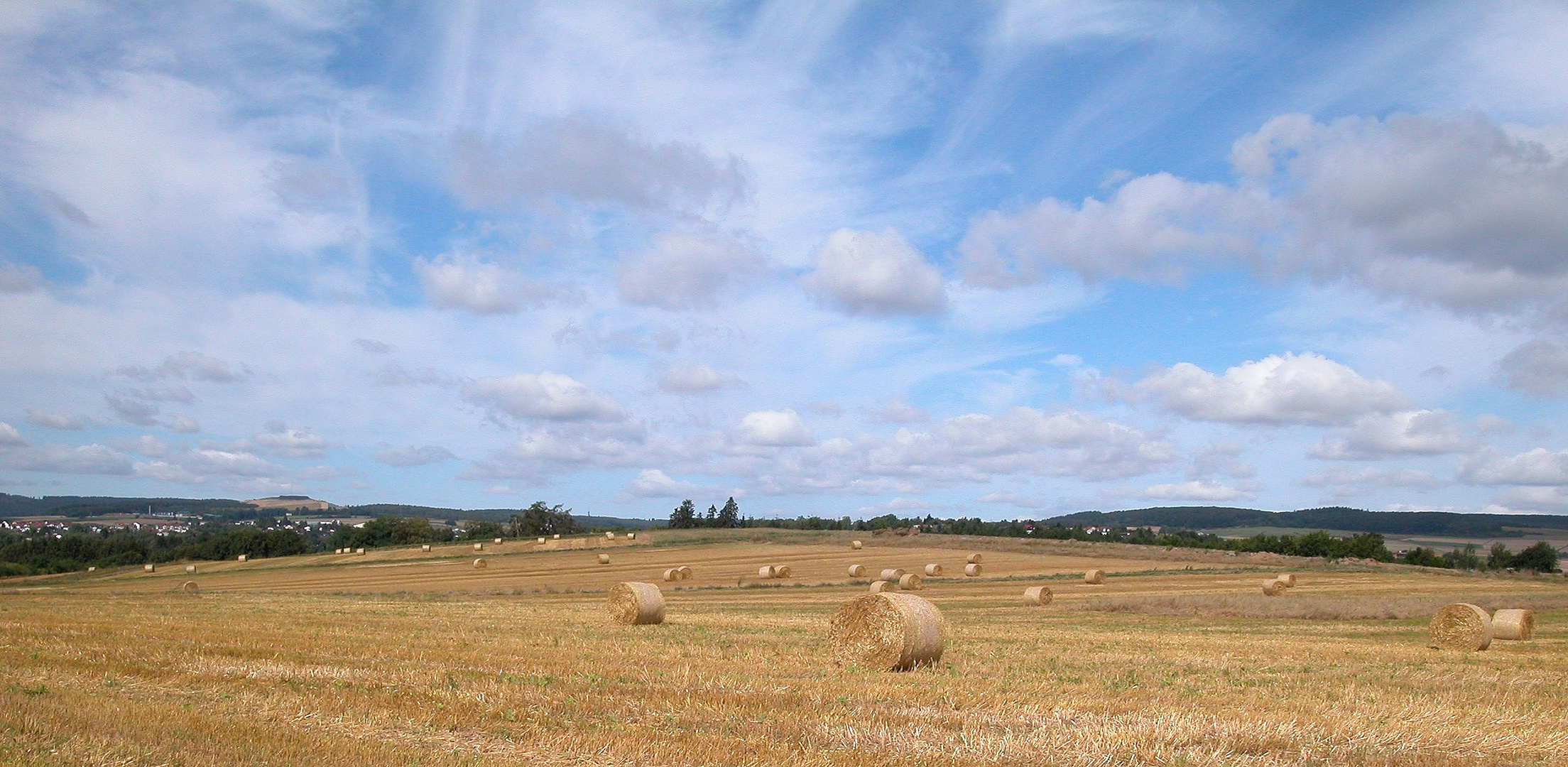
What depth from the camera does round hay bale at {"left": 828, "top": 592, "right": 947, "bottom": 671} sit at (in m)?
14.2

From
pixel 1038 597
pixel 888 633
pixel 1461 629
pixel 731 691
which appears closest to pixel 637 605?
pixel 888 633

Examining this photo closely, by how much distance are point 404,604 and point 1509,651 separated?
86.0 ft

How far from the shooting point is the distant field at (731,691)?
291 inches

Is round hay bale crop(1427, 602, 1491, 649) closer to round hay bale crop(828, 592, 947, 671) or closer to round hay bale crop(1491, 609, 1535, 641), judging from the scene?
round hay bale crop(1491, 609, 1535, 641)

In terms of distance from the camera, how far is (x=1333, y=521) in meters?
168

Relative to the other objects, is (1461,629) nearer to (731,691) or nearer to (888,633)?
(888,633)

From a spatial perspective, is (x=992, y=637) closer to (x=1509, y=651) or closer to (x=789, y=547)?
(x=1509, y=651)

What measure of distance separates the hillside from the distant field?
Answer: 136050 mm

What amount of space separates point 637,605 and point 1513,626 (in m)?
19.0

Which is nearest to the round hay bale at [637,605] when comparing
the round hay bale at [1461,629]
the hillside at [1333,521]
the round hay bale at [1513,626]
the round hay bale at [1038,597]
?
the round hay bale at [1038,597]

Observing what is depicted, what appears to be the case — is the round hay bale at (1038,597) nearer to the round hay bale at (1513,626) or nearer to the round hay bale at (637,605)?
the round hay bale at (1513,626)

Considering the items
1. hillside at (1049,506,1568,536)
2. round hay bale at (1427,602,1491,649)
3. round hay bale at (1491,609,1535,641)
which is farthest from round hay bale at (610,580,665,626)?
hillside at (1049,506,1568,536)

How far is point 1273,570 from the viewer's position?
52469 mm

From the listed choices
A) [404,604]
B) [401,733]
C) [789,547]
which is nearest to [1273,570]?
[789,547]
